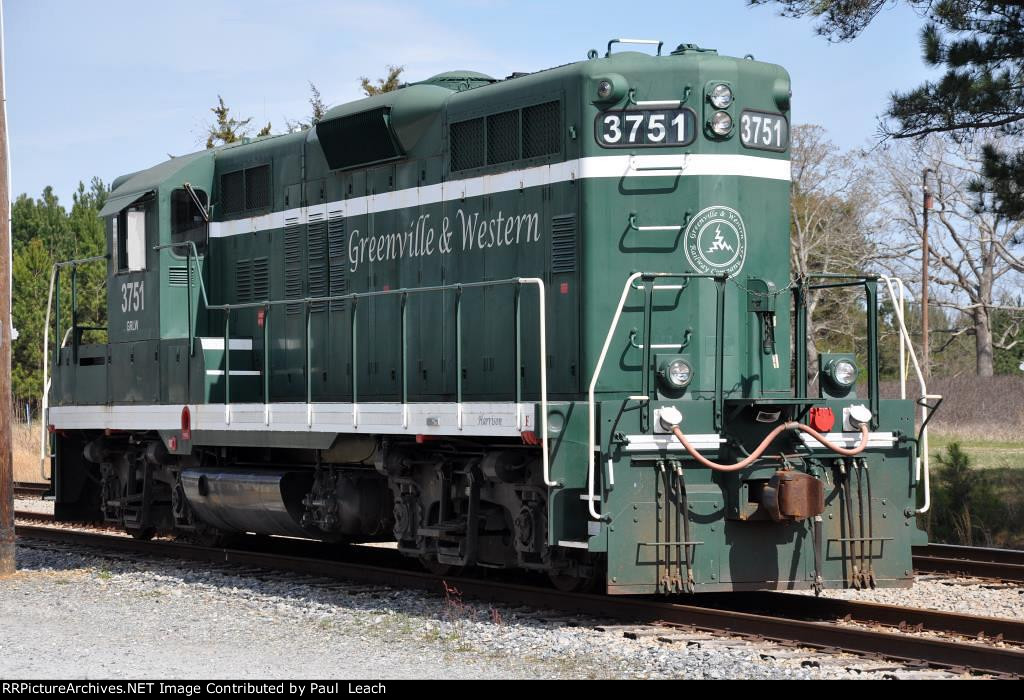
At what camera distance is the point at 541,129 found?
29.9 feet

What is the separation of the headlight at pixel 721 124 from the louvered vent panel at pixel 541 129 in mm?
1078

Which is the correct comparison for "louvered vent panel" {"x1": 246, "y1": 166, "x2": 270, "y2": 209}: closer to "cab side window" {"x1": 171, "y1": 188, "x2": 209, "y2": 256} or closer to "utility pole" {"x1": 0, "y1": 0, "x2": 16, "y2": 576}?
"cab side window" {"x1": 171, "y1": 188, "x2": 209, "y2": 256}

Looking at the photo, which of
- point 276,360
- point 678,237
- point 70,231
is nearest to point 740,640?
point 678,237

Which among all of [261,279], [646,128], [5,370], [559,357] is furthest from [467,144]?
[5,370]

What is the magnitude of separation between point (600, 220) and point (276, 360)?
4.10 meters

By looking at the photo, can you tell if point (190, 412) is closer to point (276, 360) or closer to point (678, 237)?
Result: point (276, 360)

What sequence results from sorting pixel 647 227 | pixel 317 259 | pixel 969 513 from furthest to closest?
pixel 969 513 → pixel 317 259 → pixel 647 227

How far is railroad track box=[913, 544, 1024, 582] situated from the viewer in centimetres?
1005

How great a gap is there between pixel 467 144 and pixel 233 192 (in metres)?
3.60

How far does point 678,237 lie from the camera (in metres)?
8.90

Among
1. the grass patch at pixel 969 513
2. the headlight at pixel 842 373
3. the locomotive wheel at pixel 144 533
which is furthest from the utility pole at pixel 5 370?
the grass patch at pixel 969 513

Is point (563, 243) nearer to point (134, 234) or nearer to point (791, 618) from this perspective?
point (791, 618)
